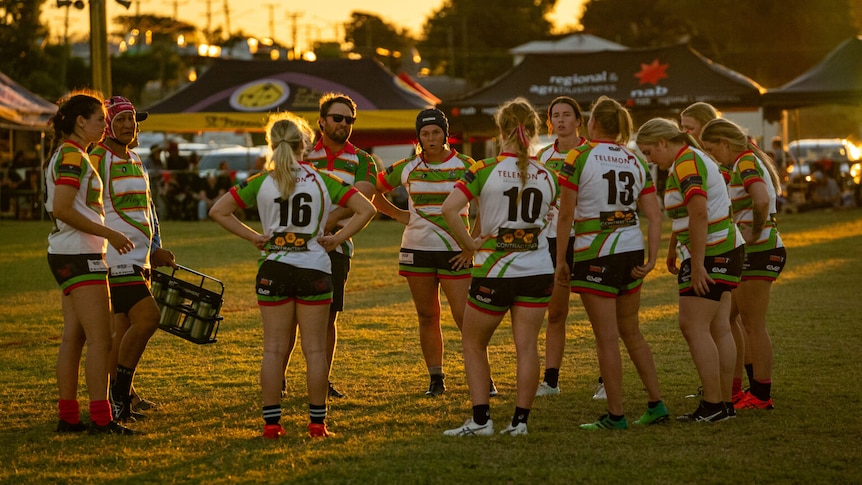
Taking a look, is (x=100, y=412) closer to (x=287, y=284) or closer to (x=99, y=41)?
(x=287, y=284)

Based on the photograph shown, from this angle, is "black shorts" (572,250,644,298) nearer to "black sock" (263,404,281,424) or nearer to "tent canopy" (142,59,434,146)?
"black sock" (263,404,281,424)

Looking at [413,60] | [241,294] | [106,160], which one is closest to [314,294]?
[106,160]

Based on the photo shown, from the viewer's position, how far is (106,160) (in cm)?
738

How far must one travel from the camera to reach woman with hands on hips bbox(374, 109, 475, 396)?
816 cm

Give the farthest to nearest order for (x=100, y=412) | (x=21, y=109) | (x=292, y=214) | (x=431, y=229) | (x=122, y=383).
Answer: (x=21, y=109), (x=431, y=229), (x=122, y=383), (x=100, y=412), (x=292, y=214)

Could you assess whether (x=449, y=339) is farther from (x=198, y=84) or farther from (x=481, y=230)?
(x=198, y=84)

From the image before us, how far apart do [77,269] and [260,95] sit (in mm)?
21861

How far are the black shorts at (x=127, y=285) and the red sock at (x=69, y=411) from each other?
2.37 feet

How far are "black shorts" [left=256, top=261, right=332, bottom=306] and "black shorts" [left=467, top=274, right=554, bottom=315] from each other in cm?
87

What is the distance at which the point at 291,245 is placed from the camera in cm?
662

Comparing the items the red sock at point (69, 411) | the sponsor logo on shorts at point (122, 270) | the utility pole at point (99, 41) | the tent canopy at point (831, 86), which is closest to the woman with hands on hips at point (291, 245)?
the sponsor logo on shorts at point (122, 270)

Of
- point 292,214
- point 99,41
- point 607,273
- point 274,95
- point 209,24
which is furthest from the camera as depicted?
point 209,24

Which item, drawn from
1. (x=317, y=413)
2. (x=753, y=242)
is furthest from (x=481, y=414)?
(x=753, y=242)

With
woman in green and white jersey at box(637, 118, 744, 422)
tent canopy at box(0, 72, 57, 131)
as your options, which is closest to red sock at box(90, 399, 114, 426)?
woman in green and white jersey at box(637, 118, 744, 422)
